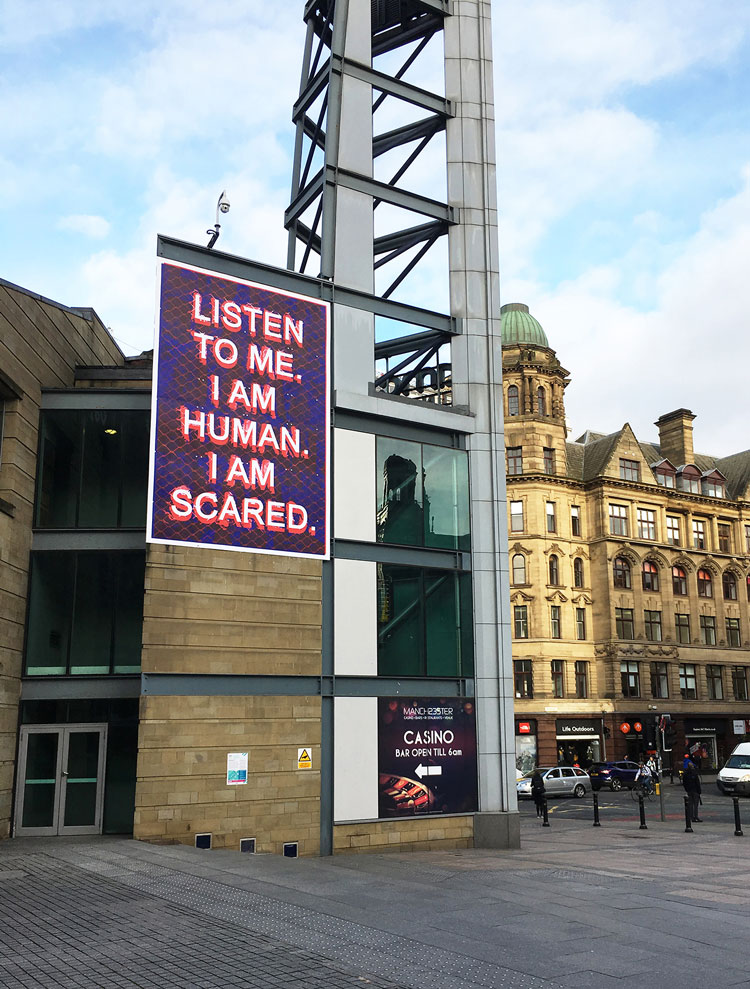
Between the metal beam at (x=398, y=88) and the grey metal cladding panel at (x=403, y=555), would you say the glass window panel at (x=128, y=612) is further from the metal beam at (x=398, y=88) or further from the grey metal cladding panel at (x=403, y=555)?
the metal beam at (x=398, y=88)

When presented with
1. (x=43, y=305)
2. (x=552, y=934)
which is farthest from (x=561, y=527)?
(x=552, y=934)

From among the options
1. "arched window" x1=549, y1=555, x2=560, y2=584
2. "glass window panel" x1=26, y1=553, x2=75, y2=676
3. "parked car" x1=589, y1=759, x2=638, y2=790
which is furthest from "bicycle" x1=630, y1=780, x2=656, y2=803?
"glass window panel" x1=26, y1=553, x2=75, y2=676

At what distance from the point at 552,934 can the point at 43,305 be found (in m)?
19.2

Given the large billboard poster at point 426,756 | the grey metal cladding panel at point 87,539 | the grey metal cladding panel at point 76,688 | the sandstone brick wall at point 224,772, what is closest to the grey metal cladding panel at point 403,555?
the large billboard poster at point 426,756

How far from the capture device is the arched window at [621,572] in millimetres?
62375

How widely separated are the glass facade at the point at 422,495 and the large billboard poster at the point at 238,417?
75.8 inches

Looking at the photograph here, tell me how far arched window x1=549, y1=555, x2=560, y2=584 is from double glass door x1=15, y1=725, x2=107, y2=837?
137ft

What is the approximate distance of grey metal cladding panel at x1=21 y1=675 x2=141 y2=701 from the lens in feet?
72.1

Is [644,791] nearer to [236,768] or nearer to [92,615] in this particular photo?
[236,768]

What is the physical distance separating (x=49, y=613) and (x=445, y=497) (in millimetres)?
10549

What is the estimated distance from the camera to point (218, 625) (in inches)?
825

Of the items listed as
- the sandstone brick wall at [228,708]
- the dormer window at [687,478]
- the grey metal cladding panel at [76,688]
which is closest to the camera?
the sandstone brick wall at [228,708]

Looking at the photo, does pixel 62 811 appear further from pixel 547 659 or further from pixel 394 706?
pixel 547 659

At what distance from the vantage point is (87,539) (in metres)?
22.9
